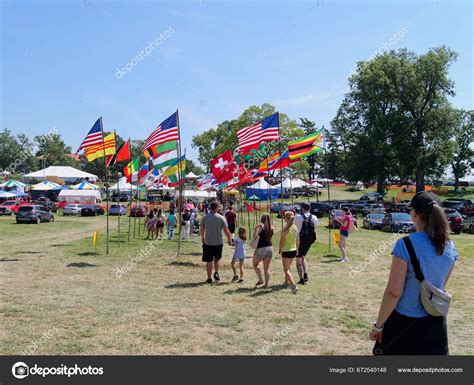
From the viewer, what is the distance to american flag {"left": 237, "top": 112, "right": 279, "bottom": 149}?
16.7 metres

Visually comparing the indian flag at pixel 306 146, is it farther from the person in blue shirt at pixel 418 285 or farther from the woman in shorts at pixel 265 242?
the person in blue shirt at pixel 418 285

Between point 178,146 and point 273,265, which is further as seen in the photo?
point 178,146

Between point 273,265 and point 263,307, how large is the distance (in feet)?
18.1

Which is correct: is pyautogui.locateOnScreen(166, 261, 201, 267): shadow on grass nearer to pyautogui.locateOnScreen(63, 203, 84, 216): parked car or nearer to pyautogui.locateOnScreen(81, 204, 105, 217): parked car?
pyautogui.locateOnScreen(81, 204, 105, 217): parked car

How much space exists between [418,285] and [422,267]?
15 cm

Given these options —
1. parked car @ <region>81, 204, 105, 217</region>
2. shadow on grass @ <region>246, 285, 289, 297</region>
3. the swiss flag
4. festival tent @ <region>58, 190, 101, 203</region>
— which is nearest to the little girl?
shadow on grass @ <region>246, 285, 289, 297</region>

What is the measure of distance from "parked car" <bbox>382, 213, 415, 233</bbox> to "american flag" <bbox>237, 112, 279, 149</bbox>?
46.6 ft

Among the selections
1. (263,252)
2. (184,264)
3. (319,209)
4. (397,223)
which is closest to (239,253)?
(263,252)

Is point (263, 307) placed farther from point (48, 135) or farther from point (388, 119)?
point (48, 135)

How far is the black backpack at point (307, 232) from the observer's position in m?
10.8

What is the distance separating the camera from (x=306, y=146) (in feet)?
57.3

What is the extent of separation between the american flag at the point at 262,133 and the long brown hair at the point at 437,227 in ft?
43.0
